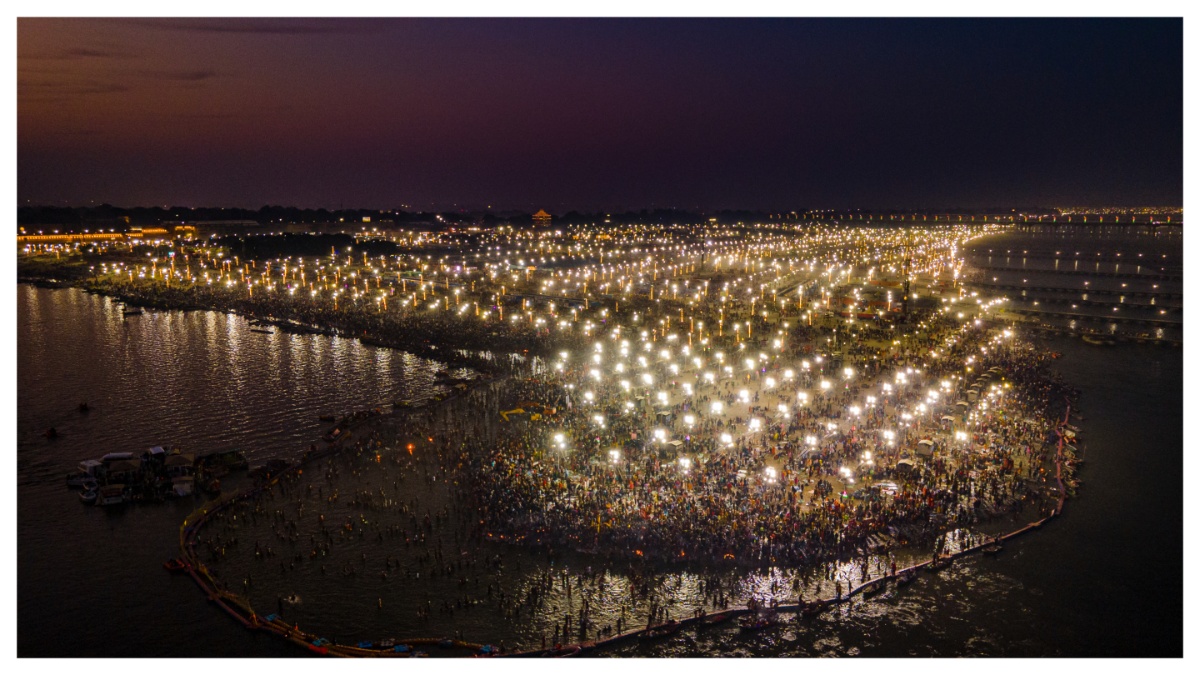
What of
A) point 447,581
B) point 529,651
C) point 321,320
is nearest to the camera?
point 529,651

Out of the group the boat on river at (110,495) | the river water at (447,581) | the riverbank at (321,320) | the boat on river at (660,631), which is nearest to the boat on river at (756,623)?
the river water at (447,581)

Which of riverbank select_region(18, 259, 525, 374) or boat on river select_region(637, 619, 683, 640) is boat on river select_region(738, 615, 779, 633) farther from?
riverbank select_region(18, 259, 525, 374)

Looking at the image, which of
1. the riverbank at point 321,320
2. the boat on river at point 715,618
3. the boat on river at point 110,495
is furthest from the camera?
the riverbank at point 321,320

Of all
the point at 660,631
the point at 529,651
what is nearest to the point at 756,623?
the point at 660,631

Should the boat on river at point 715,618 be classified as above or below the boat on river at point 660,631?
above

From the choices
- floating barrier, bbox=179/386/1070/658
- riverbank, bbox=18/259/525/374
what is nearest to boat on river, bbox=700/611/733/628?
floating barrier, bbox=179/386/1070/658

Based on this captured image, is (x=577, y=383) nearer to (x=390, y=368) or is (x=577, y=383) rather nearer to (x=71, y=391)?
(x=390, y=368)

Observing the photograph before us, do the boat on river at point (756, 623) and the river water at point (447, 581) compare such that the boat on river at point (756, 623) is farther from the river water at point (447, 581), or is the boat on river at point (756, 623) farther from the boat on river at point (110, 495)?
the boat on river at point (110, 495)

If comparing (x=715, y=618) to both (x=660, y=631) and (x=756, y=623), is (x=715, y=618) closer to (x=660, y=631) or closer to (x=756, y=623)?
(x=756, y=623)
